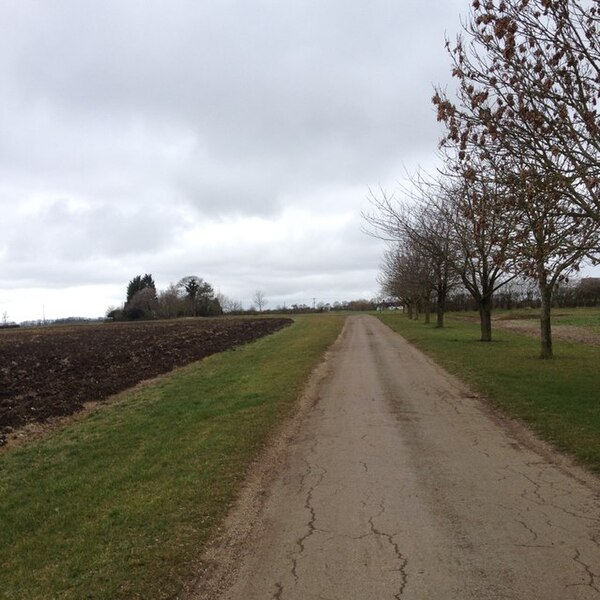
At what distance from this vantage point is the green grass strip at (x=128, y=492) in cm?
449

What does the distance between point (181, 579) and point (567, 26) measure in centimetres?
1010

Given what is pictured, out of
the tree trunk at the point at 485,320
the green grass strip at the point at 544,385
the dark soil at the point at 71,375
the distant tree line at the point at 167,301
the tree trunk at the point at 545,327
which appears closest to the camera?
the green grass strip at the point at 544,385

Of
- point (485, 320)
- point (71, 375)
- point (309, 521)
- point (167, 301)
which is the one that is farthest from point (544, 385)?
point (167, 301)

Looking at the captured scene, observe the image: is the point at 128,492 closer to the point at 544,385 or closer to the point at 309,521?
the point at 309,521

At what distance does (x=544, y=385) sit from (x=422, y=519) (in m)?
8.60

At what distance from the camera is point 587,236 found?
10.4 metres

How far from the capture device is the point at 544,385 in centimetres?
1254

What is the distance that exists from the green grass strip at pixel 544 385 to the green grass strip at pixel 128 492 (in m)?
4.47

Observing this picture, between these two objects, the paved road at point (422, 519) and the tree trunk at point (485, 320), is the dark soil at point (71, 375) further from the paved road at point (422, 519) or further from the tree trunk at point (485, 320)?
the tree trunk at point (485, 320)

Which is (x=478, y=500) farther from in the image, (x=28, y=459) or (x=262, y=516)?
(x=28, y=459)

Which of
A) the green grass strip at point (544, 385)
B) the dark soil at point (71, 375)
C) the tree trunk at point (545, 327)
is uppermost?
the tree trunk at point (545, 327)

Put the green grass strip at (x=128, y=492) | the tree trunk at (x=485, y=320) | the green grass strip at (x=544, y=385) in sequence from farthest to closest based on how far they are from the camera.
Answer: the tree trunk at (x=485, y=320) → the green grass strip at (x=544, y=385) → the green grass strip at (x=128, y=492)

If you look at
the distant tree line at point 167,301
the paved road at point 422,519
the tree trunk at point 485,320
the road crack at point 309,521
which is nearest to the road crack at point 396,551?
the paved road at point 422,519

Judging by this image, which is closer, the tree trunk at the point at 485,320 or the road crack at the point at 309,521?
the road crack at the point at 309,521
